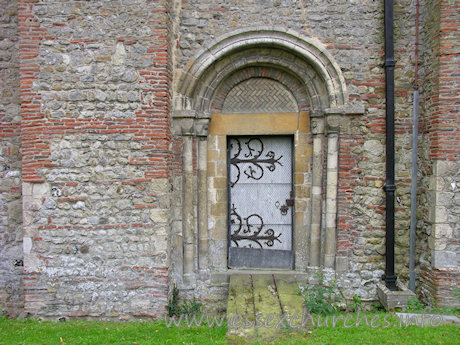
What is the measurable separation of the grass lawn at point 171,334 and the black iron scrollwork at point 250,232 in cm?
161

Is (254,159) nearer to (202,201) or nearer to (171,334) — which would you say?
(202,201)

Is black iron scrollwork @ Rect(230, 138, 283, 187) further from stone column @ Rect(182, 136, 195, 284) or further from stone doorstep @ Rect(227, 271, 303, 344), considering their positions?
stone doorstep @ Rect(227, 271, 303, 344)

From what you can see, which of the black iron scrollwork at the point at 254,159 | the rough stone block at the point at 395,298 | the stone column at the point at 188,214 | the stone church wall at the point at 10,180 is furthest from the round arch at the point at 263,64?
the rough stone block at the point at 395,298

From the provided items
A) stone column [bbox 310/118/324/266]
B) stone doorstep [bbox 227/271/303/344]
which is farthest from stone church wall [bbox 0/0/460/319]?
stone column [bbox 310/118/324/266]

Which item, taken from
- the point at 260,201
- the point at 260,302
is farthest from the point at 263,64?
the point at 260,302

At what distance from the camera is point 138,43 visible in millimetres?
4844

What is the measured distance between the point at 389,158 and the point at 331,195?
102 cm

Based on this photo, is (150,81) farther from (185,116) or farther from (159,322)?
(159,322)

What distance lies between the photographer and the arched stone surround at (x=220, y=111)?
17.2 ft

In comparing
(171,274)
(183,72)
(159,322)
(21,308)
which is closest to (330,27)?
(183,72)

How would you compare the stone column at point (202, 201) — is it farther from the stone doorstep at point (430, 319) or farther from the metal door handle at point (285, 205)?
the stone doorstep at point (430, 319)

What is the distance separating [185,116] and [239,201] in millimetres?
1664

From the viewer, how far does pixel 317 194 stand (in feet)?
17.7

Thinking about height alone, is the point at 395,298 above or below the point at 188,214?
below
